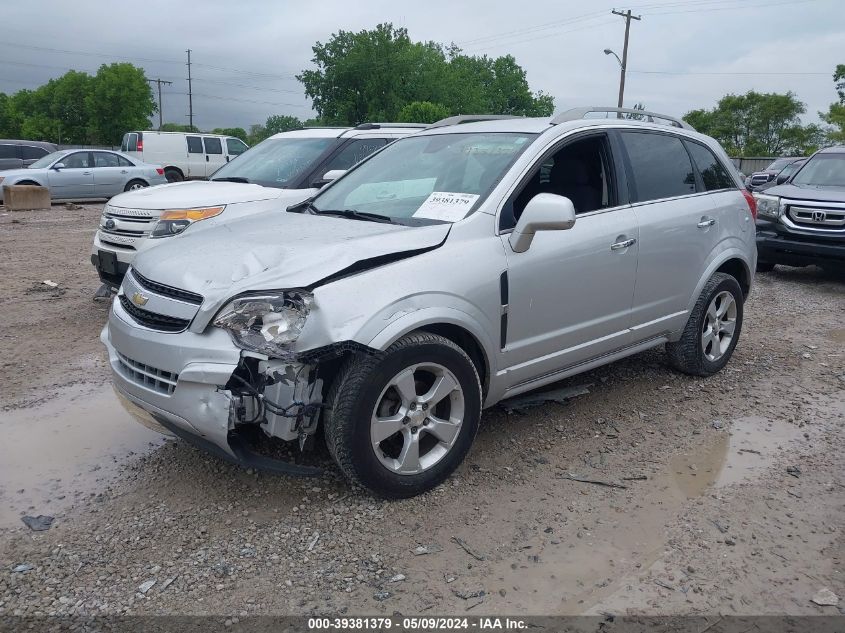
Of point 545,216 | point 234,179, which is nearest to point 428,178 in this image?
point 545,216

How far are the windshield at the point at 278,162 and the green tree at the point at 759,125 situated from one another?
208ft

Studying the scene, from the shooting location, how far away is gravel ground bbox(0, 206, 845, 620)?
2688mm

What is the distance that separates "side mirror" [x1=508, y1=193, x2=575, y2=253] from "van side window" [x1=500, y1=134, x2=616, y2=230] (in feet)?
1.56

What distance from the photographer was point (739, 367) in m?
5.50

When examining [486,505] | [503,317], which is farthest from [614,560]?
[503,317]

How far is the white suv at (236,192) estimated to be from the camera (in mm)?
6258

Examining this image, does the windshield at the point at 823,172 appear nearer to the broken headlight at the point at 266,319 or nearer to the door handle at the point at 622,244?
the door handle at the point at 622,244

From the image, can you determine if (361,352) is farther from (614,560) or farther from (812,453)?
(812,453)

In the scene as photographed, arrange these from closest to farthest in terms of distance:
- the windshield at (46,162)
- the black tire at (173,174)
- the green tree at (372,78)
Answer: the windshield at (46,162) → the black tire at (173,174) → the green tree at (372,78)

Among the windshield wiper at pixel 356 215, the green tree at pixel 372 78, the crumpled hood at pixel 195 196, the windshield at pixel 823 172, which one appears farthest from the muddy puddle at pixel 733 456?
the green tree at pixel 372 78

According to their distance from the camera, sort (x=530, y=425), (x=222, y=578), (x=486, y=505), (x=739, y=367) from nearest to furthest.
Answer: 1. (x=222, y=578)
2. (x=486, y=505)
3. (x=530, y=425)
4. (x=739, y=367)

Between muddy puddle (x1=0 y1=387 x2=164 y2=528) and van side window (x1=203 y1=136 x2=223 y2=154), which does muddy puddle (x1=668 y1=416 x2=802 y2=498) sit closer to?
muddy puddle (x1=0 y1=387 x2=164 y2=528)

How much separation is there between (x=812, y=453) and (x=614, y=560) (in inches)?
70.7

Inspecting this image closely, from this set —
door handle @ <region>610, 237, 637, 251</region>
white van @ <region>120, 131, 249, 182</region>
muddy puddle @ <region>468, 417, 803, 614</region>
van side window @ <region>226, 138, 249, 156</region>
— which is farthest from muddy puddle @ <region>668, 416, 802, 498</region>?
van side window @ <region>226, 138, 249, 156</region>
